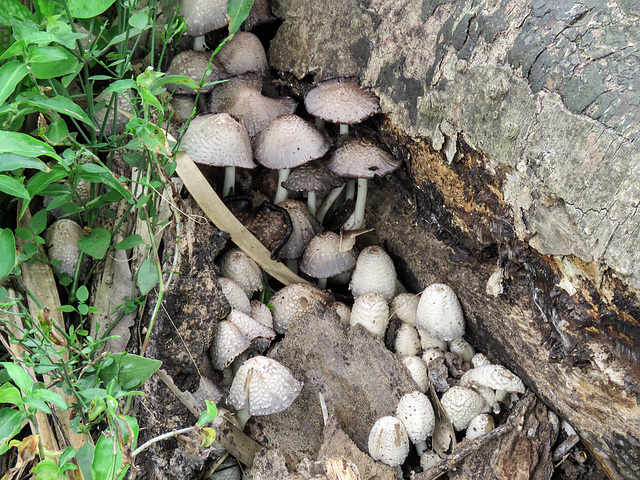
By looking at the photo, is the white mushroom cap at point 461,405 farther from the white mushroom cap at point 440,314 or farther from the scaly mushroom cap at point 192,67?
the scaly mushroom cap at point 192,67

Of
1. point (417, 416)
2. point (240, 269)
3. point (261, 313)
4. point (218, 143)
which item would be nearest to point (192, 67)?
point (218, 143)

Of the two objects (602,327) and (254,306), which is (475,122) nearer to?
(602,327)

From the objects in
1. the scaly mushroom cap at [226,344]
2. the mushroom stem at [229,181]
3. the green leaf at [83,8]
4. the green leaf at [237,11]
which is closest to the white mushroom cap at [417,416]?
the scaly mushroom cap at [226,344]

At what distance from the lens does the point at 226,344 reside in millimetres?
2516

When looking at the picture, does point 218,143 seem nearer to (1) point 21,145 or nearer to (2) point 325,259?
(2) point 325,259

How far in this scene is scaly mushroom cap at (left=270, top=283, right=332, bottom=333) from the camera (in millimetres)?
2799

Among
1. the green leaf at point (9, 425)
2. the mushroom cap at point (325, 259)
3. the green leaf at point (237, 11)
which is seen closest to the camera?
the green leaf at point (9, 425)

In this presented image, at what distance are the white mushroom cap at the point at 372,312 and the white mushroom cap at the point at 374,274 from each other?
0.44 feet

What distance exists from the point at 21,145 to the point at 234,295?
1.29 m

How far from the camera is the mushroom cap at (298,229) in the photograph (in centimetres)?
296

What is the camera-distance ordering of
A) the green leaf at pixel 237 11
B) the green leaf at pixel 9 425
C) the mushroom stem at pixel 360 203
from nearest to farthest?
1. the green leaf at pixel 9 425
2. the green leaf at pixel 237 11
3. the mushroom stem at pixel 360 203

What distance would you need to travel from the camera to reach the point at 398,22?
2559mm

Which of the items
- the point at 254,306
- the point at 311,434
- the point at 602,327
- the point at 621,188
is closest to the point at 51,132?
the point at 254,306

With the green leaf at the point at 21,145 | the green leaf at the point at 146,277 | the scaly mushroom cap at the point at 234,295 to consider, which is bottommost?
the scaly mushroom cap at the point at 234,295
